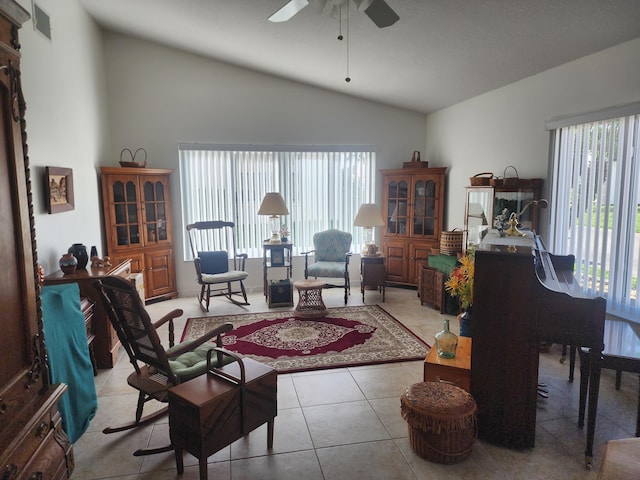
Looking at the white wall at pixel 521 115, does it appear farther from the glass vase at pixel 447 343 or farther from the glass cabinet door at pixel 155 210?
the glass cabinet door at pixel 155 210

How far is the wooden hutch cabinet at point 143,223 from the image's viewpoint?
5090 millimetres

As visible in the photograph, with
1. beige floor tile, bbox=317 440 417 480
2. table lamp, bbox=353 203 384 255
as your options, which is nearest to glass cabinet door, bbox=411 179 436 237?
table lamp, bbox=353 203 384 255

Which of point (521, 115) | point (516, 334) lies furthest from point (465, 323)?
point (521, 115)

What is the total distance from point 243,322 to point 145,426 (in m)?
2.05

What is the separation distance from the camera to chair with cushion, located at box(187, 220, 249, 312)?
17.2 ft

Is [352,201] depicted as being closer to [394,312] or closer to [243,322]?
[394,312]

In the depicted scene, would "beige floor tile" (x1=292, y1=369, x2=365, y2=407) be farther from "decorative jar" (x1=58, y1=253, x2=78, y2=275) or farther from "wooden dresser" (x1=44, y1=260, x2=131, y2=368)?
"decorative jar" (x1=58, y1=253, x2=78, y2=275)

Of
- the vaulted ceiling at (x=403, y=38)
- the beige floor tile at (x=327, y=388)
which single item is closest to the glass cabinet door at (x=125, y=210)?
the vaulted ceiling at (x=403, y=38)

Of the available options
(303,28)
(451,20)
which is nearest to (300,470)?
(451,20)

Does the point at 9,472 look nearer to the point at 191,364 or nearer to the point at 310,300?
the point at 191,364

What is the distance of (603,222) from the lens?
3.39 meters

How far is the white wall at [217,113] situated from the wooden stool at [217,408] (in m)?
3.89

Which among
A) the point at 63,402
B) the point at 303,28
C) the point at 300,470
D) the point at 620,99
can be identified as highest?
the point at 303,28

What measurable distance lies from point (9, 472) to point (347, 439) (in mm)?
1805
